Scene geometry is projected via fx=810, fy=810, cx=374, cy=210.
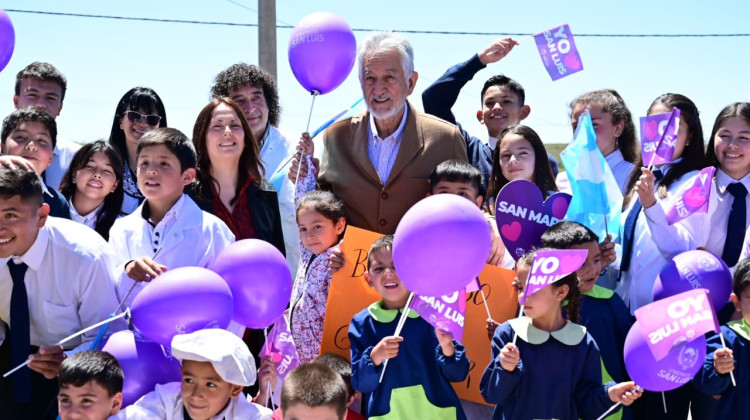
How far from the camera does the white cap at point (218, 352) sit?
12.8 feet

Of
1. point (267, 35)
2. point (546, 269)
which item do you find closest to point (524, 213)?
point (546, 269)

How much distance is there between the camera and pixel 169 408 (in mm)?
4027

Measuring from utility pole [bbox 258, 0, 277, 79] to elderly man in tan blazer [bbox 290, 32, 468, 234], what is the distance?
22.6 feet

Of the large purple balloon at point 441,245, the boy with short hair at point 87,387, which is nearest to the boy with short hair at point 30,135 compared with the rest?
the boy with short hair at point 87,387

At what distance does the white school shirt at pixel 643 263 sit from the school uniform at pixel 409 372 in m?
1.35

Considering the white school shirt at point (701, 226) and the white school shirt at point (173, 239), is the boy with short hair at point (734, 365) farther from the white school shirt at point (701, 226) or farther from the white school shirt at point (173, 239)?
the white school shirt at point (173, 239)

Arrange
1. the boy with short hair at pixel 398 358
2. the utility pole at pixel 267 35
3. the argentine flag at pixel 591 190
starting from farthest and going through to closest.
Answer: the utility pole at pixel 267 35, the argentine flag at pixel 591 190, the boy with short hair at pixel 398 358

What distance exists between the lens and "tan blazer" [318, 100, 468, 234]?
5.19m

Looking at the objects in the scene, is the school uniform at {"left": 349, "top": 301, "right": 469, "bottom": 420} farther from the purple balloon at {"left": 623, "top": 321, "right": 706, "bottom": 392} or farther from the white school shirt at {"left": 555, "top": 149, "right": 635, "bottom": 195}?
the white school shirt at {"left": 555, "top": 149, "right": 635, "bottom": 195}

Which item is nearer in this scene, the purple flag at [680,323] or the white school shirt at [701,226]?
the purple flag at [680,323]

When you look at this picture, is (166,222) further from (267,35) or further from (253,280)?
(267,35)

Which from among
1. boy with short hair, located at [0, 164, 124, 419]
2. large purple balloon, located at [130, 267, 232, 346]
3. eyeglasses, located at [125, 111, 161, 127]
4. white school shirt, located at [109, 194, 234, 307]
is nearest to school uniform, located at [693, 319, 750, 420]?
large purple balloon, located at [130, 267, 232, 346]

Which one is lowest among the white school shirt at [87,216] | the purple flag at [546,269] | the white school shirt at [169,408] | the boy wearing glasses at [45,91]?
the white school shirt at [169,408]

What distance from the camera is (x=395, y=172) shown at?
518 cm
